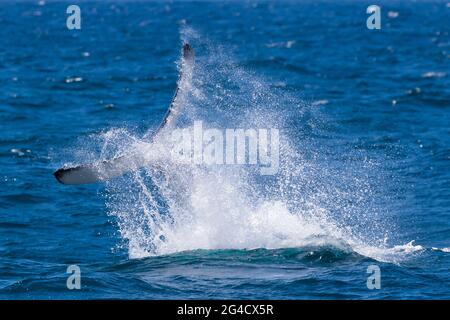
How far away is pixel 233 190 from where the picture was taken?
22516 mm

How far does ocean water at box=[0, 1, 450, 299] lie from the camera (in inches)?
693

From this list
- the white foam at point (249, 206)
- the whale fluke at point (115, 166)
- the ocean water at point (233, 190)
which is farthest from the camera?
the white foam at point (249, 206)

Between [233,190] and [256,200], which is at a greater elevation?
[233,190]

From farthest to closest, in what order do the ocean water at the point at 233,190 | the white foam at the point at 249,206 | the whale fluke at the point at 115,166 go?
the white foam at the point at 249,206
the whale fluke at the point at 115,166
the ocean water at the point at 233,190

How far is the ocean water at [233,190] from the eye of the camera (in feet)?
57.8

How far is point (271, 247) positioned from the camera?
1944cm

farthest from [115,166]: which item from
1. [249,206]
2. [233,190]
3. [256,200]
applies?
[256,200]

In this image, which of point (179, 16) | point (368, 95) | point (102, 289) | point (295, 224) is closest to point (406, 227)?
point (295, 224)

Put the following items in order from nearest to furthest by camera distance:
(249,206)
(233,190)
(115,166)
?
(115,166)
(249,206)
(233,190)

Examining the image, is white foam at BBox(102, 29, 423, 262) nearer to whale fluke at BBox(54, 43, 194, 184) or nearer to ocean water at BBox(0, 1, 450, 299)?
ocean water at BBox(0, 1, 450, 299)

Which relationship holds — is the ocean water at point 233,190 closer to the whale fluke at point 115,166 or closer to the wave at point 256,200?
the wave at point 256,200

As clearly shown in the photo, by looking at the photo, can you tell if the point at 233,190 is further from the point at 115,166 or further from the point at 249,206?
the point at 115,166

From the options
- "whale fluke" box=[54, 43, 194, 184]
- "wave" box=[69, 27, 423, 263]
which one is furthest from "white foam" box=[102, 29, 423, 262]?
"whale fluke" box=[54, 43, 194, 184]

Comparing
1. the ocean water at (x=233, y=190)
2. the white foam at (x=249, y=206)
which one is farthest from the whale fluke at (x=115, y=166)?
the ocean water at (x=233, y=190)
